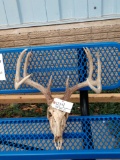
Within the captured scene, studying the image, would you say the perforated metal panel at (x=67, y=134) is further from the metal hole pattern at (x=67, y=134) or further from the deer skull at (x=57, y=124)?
the deer skull at (x=57, y=124)

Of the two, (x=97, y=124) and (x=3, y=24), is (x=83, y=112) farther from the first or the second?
(x=3, y=24)

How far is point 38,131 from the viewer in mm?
2549

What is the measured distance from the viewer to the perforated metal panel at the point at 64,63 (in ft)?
8.48

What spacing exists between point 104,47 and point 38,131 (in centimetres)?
109

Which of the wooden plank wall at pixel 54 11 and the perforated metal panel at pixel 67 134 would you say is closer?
the perforated metal panel at pixel 67 134

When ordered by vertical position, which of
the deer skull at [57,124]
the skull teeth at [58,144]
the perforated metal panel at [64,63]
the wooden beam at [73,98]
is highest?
the perforated metal panel at [64,63]

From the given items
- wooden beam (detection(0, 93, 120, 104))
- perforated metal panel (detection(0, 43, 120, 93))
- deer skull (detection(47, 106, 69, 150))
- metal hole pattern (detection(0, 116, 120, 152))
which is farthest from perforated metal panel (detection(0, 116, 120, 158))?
wooden beam (detection(0, 93, 120, 104))

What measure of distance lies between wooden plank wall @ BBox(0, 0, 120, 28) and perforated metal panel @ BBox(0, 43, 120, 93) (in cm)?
138

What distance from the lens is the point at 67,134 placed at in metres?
2.37

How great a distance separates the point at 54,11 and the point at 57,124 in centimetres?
227

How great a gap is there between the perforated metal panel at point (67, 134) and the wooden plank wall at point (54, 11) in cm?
195

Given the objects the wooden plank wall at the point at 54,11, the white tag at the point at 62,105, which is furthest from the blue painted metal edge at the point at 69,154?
the wooden plank wall at the point at 54,11

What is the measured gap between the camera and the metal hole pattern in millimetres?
2299

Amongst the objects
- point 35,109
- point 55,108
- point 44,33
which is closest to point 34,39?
point 44,33
